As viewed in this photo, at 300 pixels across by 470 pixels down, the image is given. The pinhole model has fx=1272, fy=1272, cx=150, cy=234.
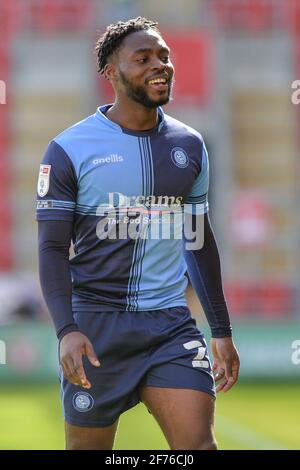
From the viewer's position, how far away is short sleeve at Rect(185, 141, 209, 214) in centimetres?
607

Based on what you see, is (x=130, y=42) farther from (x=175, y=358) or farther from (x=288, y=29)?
(x=288, y=29)

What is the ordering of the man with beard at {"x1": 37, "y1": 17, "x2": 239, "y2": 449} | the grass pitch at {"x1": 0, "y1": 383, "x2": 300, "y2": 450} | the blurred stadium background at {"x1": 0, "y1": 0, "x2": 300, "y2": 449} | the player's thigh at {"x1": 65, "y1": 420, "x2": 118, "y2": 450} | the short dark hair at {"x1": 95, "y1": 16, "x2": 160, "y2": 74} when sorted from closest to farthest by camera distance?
the man with beard at {"x1": 37, "y1": 17, "x2": 239, "y2": 449}
the player's thigh at {"x1": 65, "y1": 420, "x2": 118, "y2": 450}
the short dark hair at {"x1": 95, "y1": 16, "x2": 160, "y2": 74}
the grass pitch at {"x1": 0, "y1": 383, "x2": 300, "y2": 450}
the blurred stadium background at {"x1": 0, "y1": 0, "x2": 300, "y2": 449}

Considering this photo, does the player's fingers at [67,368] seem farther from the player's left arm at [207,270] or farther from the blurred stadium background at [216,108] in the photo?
the blurred stadium background at [216,108]

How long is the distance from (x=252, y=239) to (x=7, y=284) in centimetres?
438

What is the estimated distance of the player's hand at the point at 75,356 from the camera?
5.39 m

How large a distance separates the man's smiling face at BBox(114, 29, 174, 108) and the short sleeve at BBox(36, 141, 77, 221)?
463 millimetres

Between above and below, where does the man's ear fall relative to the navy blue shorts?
above

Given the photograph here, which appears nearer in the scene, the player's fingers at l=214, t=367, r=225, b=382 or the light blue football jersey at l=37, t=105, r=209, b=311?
the light blue football jersey at l=37, t=105, r=209, b=311

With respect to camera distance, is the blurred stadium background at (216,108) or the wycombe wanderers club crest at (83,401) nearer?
the wycombe wanderers club crest at (83,401)

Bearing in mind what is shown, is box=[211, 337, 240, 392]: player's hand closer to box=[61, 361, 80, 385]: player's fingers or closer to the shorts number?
the shorts number
